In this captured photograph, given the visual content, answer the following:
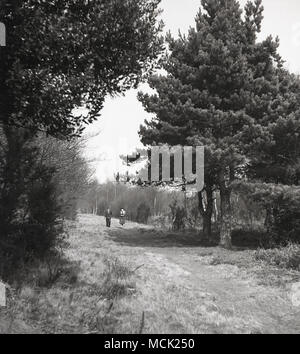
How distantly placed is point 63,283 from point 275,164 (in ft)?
46.5

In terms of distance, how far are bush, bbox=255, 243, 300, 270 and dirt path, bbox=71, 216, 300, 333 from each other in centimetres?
53

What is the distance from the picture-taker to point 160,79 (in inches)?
851

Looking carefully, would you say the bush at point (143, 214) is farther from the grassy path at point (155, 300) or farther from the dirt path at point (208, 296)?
the grassy path at point (155, 300)

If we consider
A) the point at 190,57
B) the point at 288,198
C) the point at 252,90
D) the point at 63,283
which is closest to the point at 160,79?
the point at 190,57

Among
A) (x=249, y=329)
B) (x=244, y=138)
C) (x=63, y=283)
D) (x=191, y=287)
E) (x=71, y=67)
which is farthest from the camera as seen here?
(x=244, y=138)

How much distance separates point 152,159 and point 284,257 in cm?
896

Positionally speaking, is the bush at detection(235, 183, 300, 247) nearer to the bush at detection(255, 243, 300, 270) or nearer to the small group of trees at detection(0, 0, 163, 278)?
the bush at detection(255, 243, 300, 270)

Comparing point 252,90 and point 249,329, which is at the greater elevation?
point 252,90

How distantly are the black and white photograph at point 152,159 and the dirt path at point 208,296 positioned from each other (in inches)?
2.2

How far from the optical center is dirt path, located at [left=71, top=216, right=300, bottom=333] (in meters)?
8.58

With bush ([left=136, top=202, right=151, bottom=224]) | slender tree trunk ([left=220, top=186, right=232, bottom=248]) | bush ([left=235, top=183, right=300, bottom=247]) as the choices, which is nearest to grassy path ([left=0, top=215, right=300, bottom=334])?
bush ([left=235, top=183, right=300, bottom=247])

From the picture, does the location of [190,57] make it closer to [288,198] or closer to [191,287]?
[288,198]

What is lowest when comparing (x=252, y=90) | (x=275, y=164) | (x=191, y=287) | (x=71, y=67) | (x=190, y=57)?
(x=191, y=287)

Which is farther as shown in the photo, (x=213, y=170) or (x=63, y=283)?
(x=213, y=170)
